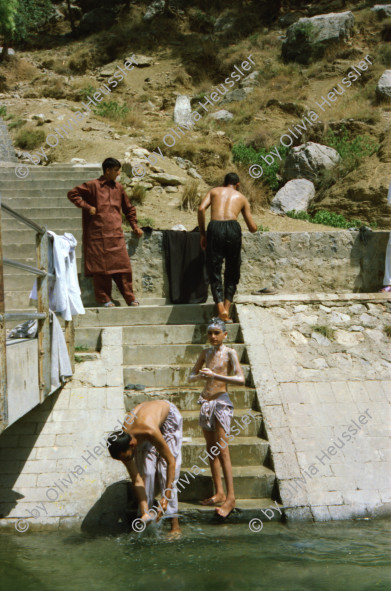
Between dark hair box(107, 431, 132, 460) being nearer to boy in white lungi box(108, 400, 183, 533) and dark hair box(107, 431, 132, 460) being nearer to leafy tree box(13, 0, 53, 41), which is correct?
boy in white lungi box(108, 400, 183, 533)

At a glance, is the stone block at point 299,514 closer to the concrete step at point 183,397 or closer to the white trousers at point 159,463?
the white trousers at point 159,463

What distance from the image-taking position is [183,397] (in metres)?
6.10

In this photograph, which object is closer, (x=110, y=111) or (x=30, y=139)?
(x=30, y=139)

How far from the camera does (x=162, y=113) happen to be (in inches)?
968

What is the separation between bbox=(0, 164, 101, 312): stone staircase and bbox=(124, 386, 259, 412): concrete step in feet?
9.39

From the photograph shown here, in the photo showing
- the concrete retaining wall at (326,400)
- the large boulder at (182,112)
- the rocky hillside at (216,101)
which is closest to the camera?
the concrete retaining wall at (326,400)

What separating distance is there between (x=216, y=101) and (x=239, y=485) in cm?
2035

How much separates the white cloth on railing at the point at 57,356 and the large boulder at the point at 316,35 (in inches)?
875

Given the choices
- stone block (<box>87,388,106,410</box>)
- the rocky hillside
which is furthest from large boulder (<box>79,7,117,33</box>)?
stone block (<box>87,388,106,410</box>)

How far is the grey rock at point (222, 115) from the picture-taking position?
20391 mm

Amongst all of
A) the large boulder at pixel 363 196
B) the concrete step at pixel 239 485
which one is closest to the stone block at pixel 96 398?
the concrete step at pixel 239 485

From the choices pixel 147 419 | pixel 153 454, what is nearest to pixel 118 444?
pixel 147 419

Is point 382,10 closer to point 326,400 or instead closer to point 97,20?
point 97,20

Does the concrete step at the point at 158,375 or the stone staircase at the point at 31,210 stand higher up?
the stone staircase at the point at 31,210
